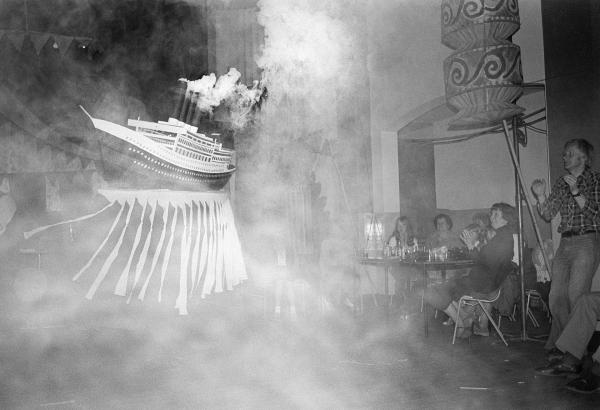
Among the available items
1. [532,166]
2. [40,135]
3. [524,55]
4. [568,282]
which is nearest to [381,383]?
[568,282]

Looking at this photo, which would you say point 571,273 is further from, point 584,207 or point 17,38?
point 17,38

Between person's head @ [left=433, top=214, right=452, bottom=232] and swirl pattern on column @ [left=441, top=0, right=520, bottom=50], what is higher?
swirl pattern on column @ [left=441, top=0, right=520, bottom=50]

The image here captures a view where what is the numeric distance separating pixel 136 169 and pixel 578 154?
2.79 m

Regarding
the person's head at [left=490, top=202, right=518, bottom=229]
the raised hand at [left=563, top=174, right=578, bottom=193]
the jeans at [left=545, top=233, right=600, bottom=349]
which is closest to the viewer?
the jeans at [left=545, top=233, right=600, bottom=349]

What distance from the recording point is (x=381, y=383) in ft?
11.2

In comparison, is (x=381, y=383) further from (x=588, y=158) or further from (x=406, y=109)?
(x=406, y=109)

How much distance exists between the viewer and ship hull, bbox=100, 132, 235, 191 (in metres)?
2.57

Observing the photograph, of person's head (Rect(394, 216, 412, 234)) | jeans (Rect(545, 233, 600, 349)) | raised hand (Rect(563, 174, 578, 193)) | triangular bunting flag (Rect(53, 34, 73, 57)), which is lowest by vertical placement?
jeans (Rect(545, 233, 600, 349))

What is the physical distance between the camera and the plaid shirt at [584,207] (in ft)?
A: 12.3

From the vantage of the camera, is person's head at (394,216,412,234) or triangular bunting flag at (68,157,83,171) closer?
triangular bunting flag at (68,157,83,171)

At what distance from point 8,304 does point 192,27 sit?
2925 millimetres

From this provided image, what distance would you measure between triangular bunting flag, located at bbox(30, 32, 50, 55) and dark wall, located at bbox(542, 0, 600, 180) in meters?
4.19

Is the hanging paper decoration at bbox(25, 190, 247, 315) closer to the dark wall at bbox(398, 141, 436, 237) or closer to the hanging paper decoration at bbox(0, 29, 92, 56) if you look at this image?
the hanging paper decoration at bbox(0, 29, 92, 56)

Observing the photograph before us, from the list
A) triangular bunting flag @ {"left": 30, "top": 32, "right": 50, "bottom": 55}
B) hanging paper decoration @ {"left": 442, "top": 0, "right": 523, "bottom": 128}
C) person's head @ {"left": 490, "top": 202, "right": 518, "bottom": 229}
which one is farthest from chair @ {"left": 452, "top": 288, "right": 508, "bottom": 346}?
triangular bunting flag @ {"left": 30, "top": 32, "right": 50, "bottom": 55}
